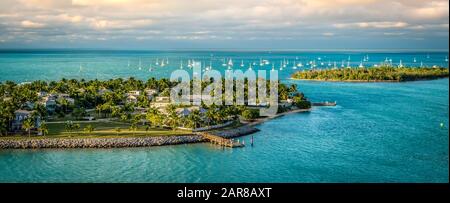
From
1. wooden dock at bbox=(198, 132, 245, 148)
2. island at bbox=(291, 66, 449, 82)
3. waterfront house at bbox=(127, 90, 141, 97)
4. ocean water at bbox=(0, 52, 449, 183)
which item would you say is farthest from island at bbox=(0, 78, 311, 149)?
island at bbox=(291, 66, 449, 82)

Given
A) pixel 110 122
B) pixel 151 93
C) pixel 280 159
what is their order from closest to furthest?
pixel 280 159 < pixel 110 122 < pixel 151 93

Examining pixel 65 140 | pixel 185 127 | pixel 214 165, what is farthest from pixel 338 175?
pixel 65 140

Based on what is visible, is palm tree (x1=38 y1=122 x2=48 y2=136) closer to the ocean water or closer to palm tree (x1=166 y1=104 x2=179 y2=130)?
the ocean water

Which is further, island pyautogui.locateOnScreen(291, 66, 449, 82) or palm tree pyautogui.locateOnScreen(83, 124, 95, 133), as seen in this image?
island pyautogui.locateOnScreen(291, 66, 449, 82)

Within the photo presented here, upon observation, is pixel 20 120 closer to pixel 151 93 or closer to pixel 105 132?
pixel 105 132

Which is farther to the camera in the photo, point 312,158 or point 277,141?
point 277,141

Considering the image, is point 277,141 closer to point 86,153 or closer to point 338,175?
point 338,175

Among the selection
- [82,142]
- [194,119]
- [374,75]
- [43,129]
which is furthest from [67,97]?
[374,75]

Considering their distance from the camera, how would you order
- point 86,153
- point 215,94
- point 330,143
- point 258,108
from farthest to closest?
1. point 215,94
2. point 258,108
3. point 330,143
4. point 86,153
